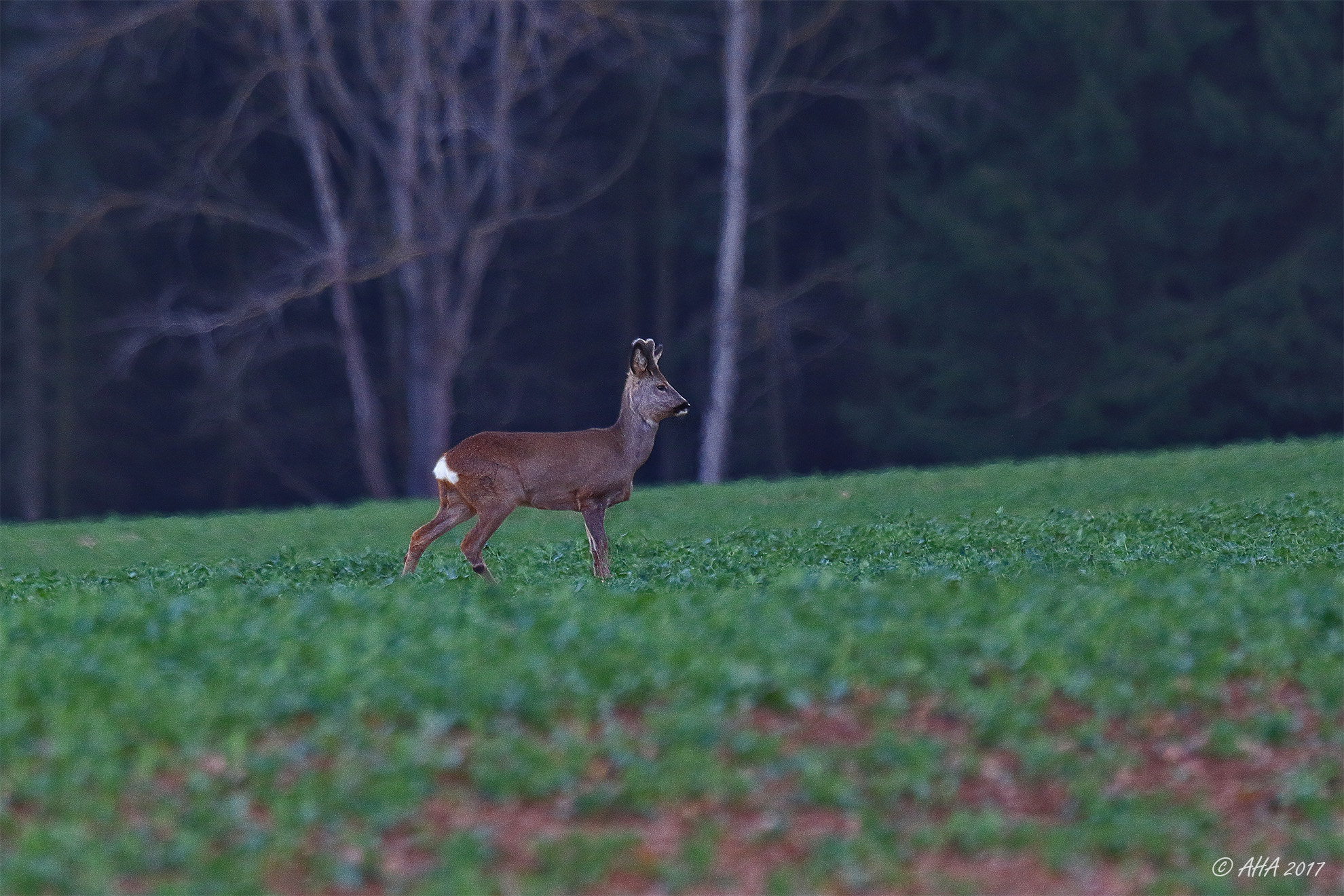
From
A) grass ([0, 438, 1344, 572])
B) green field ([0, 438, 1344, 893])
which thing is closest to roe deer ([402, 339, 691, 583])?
green field ([0, 438, 1344, 893])

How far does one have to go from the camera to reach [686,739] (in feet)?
28.1

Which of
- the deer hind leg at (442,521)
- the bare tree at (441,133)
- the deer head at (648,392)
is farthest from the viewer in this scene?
the bare tree at (441,133)

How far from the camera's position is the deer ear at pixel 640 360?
1510cm

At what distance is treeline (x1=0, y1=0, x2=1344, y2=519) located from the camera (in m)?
39.5

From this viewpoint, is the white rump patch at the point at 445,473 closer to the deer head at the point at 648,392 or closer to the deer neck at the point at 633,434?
the deer neck at the point at 633,434

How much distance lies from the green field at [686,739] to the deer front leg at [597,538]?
6.79ft

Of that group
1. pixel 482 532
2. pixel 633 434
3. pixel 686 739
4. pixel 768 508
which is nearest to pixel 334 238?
pixel 768 508

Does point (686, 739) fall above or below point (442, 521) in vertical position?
below

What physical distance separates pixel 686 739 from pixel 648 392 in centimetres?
675

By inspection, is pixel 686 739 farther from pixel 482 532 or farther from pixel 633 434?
pixel 633 434

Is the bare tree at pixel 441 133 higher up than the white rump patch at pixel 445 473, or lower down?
higher up

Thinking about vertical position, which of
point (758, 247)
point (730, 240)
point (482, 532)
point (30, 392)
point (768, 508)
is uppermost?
point (758, 247)

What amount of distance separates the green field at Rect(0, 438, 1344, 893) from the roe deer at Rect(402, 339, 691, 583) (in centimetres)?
219

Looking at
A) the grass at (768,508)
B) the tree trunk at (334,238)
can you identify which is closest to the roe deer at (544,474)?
the grass at (768,508)
